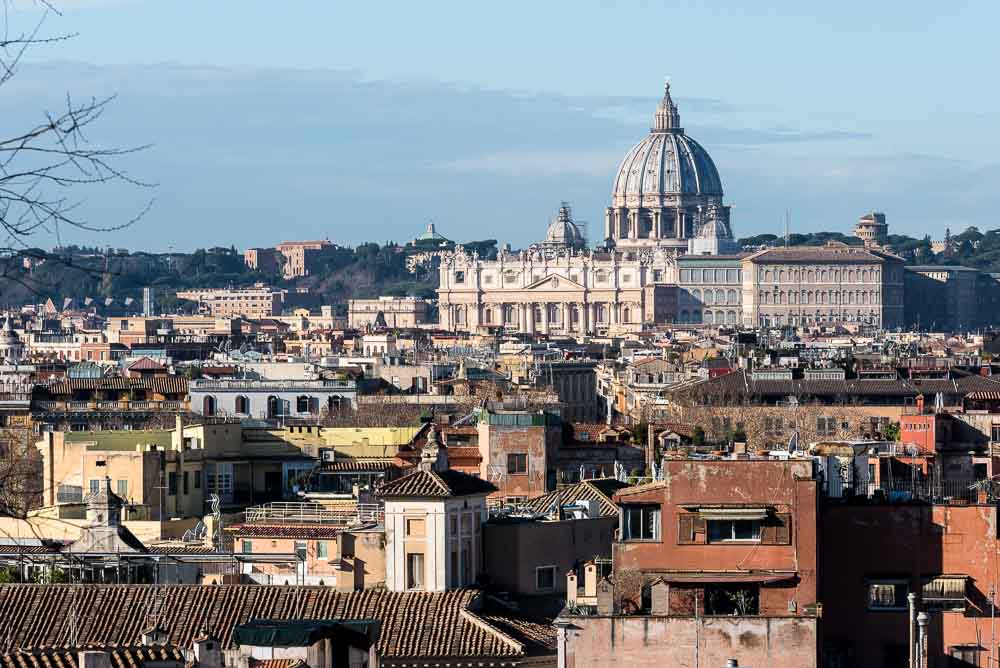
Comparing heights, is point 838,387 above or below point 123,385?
below

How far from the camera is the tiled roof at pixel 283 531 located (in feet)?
82.5

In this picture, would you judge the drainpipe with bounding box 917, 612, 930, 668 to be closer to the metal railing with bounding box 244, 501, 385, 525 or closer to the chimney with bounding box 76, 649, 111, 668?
the chimney with bounding box 76, 649, 111, 668

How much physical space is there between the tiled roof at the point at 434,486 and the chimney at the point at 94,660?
22.2ft

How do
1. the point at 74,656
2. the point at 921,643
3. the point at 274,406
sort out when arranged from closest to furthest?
the point at 921,643
the point at 74,656
the point at 274,406

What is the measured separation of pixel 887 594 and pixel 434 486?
500cm

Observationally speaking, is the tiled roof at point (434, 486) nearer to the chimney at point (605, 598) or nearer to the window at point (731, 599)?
the chimney at point (605, 598)

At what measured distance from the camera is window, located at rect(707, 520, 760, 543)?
17312 millimetres

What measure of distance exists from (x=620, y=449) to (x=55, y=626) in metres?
20.1

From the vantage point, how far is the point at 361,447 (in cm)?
3838

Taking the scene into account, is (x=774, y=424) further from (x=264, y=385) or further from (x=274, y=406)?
(x=264, y=385)

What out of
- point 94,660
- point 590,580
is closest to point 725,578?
point 590,580

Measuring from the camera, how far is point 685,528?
17.4 metres

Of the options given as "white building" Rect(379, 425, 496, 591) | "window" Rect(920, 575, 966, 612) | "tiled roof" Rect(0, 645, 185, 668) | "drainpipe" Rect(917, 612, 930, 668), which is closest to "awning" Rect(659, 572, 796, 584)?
"window" Rect(920, 575, 966, 612)

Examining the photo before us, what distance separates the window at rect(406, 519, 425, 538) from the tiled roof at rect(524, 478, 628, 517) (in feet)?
10.5
